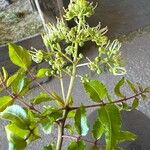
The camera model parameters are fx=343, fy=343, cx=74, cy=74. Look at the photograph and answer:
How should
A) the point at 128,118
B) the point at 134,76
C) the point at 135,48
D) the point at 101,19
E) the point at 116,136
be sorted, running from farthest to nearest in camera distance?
the point at 101,19, the point at 135,48, the point at 134,76, the point at 128,118, the point at 116,136

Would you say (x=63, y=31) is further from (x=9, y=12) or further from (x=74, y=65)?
(x=9, y=12)

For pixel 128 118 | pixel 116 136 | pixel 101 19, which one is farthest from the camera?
pixel 101 19

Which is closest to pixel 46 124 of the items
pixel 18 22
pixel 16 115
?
pixel 16 115

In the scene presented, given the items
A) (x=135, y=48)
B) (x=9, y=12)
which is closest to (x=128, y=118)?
(x=135, y=48)

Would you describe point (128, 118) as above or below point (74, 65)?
below

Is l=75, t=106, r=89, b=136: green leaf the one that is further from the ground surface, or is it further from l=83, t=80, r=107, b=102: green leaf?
the ground surface

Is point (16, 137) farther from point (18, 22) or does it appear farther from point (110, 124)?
point (18, 22)
